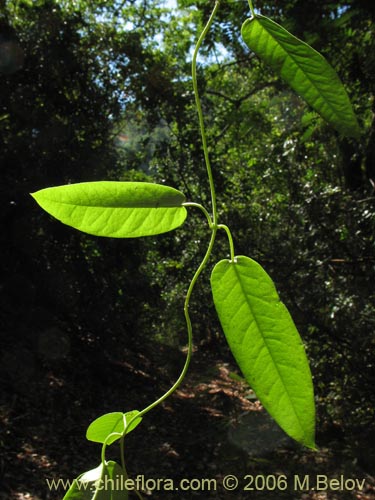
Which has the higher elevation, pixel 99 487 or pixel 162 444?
pixel 162 444

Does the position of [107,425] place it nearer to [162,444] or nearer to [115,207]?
[115,207]

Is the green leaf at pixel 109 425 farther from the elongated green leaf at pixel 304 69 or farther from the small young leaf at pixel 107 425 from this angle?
the elongated green leaf at pixel 304 69

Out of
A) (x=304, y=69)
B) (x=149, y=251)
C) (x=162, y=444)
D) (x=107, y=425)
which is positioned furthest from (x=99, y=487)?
(x=149, y=251)

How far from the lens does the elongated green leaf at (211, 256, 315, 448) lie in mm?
254

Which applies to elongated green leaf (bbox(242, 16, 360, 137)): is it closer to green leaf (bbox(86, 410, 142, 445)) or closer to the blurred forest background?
green leaf (bbox(86, 410, 142, 445))

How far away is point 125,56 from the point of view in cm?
441

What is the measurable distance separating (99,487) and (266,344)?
118mm

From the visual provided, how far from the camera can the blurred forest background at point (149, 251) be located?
302 cm

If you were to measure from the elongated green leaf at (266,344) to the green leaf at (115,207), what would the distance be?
4 cm

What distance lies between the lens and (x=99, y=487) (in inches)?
11.1

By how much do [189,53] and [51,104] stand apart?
2.59 metres

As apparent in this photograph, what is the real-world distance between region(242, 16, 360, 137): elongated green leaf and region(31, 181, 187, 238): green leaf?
0.12 meters

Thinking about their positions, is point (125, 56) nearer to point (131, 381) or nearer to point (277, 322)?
point (131, 381)

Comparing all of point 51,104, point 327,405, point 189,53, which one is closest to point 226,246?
point 327,405
